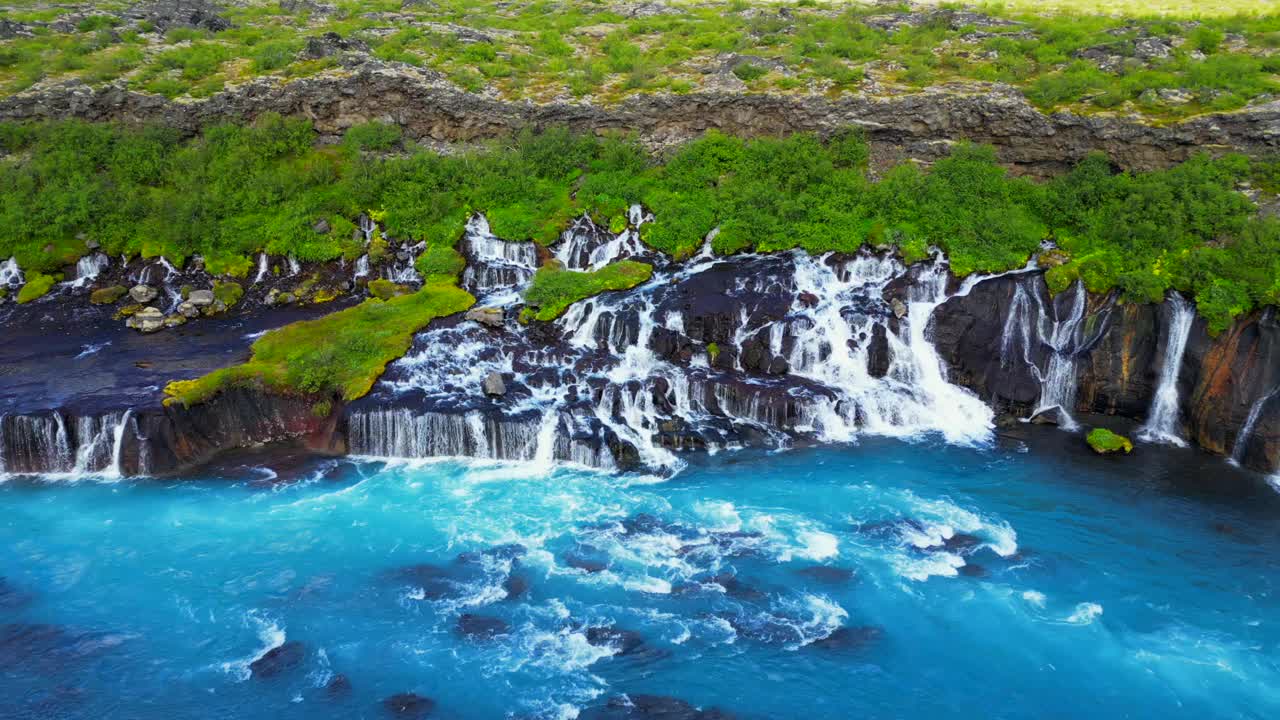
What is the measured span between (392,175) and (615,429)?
20.2m

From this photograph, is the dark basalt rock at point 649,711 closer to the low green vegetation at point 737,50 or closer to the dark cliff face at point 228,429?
the dark cliff face at point 228,429

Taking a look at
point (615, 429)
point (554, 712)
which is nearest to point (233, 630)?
point (554, 712)

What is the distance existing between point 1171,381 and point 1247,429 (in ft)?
8.63

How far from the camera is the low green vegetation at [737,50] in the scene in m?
35.8

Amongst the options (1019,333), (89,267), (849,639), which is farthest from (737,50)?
(849,639)

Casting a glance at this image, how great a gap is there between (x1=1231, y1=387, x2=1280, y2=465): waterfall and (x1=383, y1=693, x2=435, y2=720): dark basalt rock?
24101mm

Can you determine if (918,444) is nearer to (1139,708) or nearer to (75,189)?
(1139,708)

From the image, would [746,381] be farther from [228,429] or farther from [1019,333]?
[228,429]

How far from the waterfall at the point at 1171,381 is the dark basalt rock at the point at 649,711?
19.0 m

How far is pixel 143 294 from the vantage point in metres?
32.5

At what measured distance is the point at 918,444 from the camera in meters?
24.6

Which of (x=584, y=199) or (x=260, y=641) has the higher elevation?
(x=584, y=199)

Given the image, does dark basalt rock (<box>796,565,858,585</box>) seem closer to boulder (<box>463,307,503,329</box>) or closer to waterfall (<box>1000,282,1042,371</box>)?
waterfall (<box>1000,282,1042,371</box>)

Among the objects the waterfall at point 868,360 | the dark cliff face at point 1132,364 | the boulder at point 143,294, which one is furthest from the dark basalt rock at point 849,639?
the boulder at point 143,294
